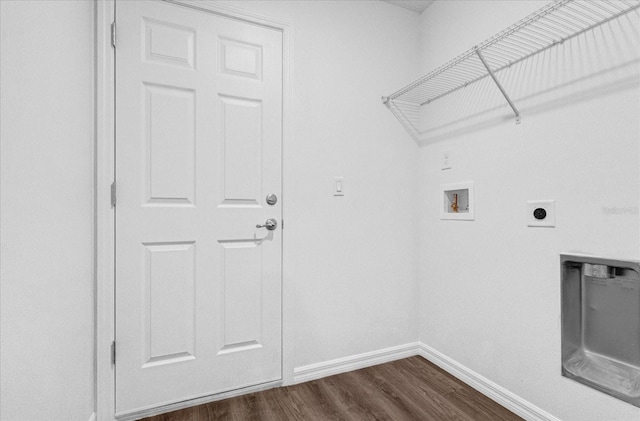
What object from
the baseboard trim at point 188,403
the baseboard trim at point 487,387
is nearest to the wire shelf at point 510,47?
the baseboard trim at point 487,387

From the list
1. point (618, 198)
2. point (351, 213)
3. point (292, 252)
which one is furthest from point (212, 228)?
point (618, 198)

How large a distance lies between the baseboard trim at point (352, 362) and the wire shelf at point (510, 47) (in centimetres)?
145

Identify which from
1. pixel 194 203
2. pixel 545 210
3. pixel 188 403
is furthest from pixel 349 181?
pixel 188 403

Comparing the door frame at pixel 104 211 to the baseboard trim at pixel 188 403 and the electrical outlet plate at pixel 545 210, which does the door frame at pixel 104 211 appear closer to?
the baseboard trim at pixel 188 403

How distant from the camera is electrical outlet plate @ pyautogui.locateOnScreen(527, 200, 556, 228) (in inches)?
56.7

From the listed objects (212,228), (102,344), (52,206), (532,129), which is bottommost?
(102,344)

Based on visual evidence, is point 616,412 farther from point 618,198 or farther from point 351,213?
point 351,213

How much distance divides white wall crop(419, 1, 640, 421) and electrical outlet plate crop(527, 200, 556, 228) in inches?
1.0

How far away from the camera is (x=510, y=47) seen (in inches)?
63.7

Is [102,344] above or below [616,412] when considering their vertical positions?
above

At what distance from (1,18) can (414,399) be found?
7.04ft

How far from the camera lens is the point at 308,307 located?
1.91 meters

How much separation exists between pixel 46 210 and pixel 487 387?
212cm

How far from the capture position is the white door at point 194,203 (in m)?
1.54
